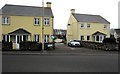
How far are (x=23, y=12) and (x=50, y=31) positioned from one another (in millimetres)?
6259

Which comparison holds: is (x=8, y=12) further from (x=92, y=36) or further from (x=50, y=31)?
(x=92, y=36)

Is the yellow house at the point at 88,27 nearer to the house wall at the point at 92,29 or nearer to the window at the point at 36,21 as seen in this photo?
the house wall at the point at 92,29

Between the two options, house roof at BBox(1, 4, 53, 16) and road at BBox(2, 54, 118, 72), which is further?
house roof at BBox(1, 4, 53, 16)

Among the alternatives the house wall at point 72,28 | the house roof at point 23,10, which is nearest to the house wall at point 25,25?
the house roof at point 23,10

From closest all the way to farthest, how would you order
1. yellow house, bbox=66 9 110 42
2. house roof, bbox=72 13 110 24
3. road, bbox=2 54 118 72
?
A: road, bbox=2 54 118 72 < yellow house, bbox=66 9 110 42 < house roof, bbox=72 13 110 24

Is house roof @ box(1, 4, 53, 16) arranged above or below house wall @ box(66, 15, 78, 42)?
above

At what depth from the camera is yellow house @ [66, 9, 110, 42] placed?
58062mm

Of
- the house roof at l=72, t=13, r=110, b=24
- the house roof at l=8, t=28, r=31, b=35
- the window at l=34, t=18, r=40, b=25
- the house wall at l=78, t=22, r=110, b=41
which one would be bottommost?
the house roof at l=8, t=28, r=31, b=35

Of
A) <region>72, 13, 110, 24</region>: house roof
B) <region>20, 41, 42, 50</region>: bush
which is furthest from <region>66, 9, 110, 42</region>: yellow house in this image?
<region>20, 41, 42, 50</region>: bush

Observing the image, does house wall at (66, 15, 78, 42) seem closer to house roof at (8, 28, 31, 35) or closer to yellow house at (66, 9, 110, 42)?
yellow house at (66, 9, 110, 42)

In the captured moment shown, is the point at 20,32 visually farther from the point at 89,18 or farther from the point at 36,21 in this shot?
the point at 89,18

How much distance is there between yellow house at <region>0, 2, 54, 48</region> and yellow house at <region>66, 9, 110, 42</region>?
12.8 m

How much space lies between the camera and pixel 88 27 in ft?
193

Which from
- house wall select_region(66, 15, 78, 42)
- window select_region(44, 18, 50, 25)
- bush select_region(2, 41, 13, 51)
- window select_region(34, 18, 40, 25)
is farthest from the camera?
house wall select_region(66, 15, 78, 42)
